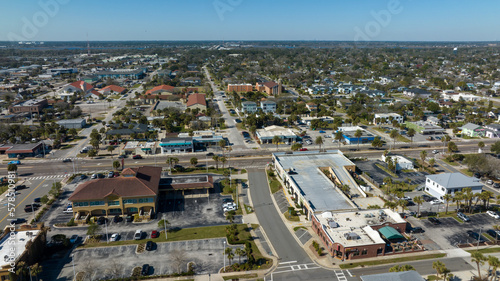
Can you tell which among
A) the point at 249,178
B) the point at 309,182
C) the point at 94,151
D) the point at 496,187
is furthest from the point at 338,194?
the point at 94,151

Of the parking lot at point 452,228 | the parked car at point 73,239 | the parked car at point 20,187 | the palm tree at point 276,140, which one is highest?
the palm tree at point 276,140

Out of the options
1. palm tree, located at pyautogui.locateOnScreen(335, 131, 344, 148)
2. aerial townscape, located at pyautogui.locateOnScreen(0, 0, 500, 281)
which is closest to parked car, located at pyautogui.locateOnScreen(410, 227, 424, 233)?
aerial townscape, located at pyautogui.locateOnScreen(0, 0, 500, 281)

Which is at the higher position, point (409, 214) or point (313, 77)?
point (313, 77)

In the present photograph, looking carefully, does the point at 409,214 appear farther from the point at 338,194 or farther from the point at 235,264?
the point at 235,264

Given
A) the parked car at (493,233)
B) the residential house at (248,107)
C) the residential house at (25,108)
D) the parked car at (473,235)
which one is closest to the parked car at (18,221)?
the parked car at (473,235)

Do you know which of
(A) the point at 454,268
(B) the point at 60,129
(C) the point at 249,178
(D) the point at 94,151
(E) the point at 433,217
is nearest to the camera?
(A) the point at 454,268

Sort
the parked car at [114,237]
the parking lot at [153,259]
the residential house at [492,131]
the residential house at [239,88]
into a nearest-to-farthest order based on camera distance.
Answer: the parking lot at [153,259]
the parked car at [114,237]
the residential house at [492,131]
the residential house at [239,88]

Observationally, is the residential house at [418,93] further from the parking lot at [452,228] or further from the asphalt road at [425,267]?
the asphalt road at [425,267]

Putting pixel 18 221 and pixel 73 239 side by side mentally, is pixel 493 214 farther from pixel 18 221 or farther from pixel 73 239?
pixel 18 221
